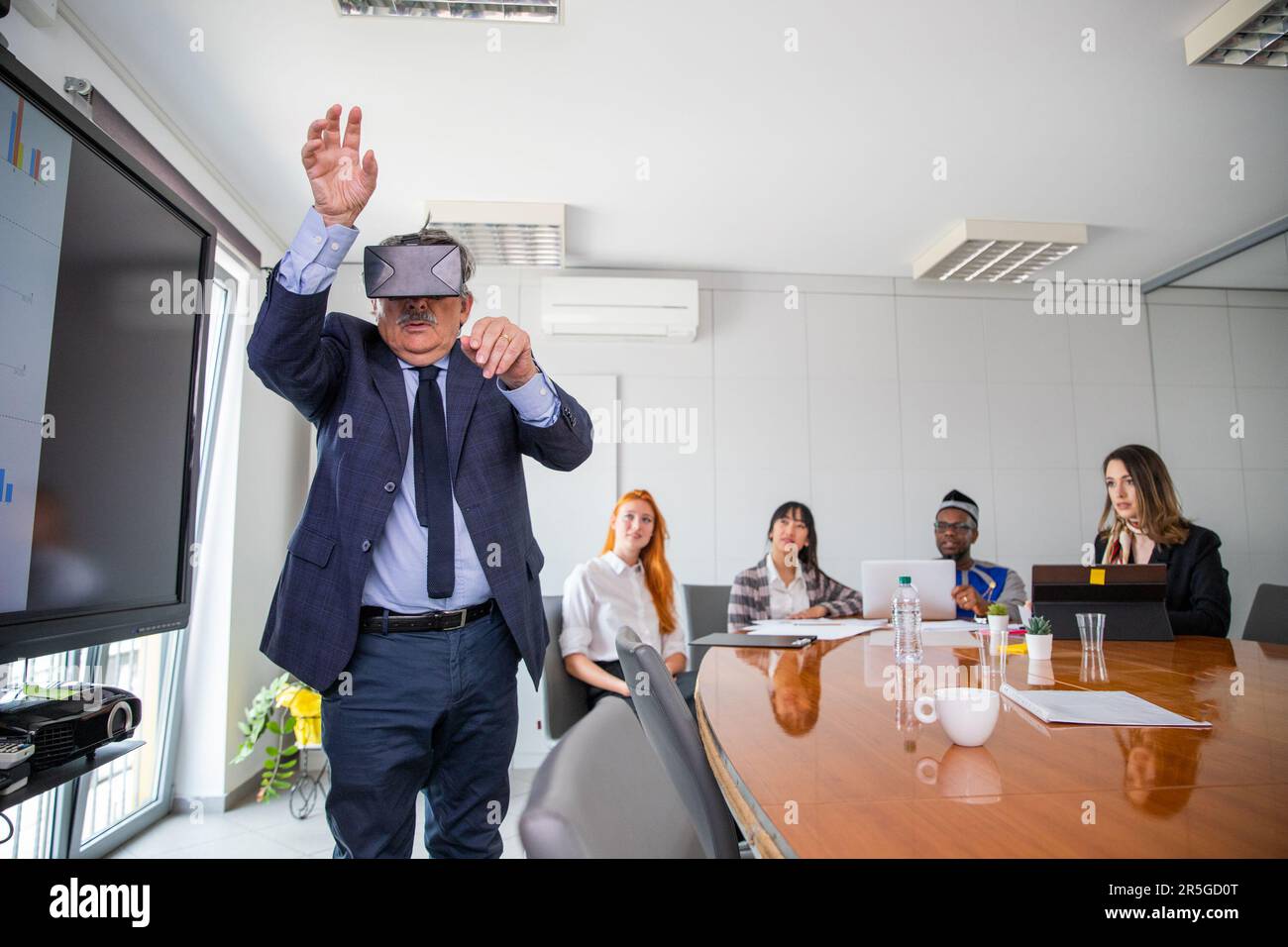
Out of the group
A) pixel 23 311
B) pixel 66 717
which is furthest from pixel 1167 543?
pixel 23 311

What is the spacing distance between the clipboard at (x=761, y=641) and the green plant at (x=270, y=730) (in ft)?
7.76

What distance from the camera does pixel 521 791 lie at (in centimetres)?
382

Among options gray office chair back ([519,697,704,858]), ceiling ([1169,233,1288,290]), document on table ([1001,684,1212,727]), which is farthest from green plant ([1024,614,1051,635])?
ceiling ([1169,233,1288,290])

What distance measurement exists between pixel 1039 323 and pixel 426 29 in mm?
4333

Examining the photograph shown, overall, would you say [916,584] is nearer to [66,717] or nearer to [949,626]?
[949,626]

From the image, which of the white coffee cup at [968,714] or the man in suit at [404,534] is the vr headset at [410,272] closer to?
the man in suit at [404,534]

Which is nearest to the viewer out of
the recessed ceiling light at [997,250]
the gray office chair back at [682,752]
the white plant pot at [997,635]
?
the gray office chair back at [682,752]

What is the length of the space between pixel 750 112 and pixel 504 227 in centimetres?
154

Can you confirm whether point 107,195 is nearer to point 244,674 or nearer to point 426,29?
point 426,29

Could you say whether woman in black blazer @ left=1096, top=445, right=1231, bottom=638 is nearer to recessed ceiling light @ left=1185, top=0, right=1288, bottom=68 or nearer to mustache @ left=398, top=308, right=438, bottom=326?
recessed ceiling light @ left=1185, top=0, right=1288, bottom=68

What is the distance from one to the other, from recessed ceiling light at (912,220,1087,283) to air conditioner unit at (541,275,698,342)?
1.48 metres

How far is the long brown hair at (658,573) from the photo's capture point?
3.33 meters

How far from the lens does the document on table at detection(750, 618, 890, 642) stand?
261 centimetres

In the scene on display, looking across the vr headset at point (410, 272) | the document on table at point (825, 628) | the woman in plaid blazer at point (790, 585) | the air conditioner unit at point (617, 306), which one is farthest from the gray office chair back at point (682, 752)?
the air conditioner unit at point (617, 306)
